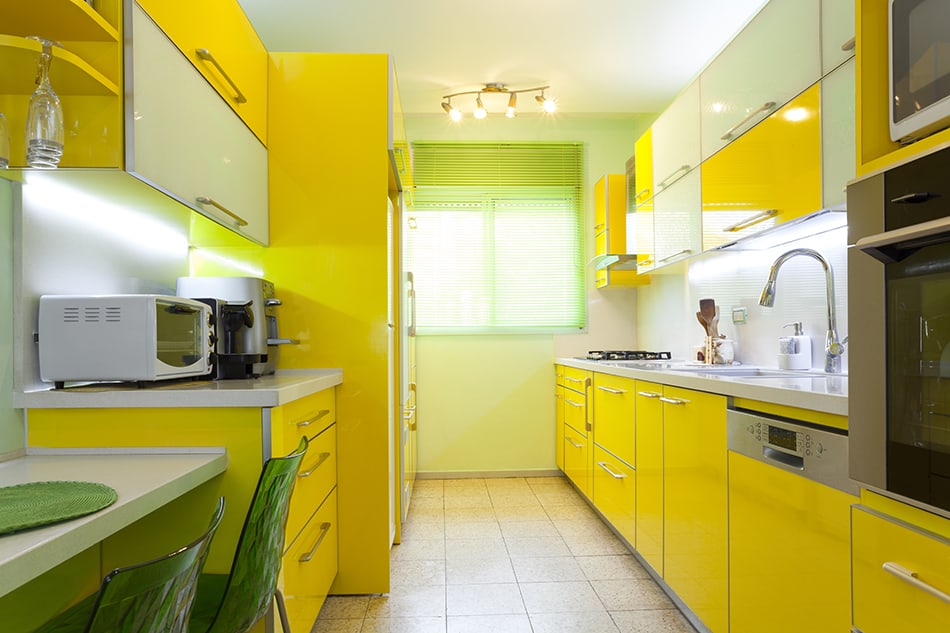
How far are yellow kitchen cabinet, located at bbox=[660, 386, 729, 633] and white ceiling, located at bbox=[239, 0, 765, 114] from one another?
2123 millimetres

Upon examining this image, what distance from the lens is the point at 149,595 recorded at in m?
0.73

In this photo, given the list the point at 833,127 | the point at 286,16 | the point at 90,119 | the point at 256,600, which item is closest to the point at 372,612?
the point at 256,600

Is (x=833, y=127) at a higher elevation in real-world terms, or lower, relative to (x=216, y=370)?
higher

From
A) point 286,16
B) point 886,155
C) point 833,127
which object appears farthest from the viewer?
point 286,16

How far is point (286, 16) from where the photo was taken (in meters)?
3.05

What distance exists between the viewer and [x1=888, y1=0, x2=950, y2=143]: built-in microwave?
1014 mm

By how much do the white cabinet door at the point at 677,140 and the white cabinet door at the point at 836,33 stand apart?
35.4 inches

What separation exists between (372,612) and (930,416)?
1.97 m

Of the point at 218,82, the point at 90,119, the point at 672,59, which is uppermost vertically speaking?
the point at 672,59

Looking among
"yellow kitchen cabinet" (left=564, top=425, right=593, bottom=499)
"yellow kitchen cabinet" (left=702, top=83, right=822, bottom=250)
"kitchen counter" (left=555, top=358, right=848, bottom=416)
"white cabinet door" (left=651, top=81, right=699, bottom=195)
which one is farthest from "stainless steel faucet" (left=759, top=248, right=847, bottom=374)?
"yellow kitchen cabinet" (left=564, top=425, right=593, bottom=499)

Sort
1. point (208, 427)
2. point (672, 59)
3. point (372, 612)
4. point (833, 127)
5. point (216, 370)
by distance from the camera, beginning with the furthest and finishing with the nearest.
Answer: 1. point (672, 59)
2. point (372, 612)
3. point (216, 370)
4. point (833, 127)
5. point (208, 427)

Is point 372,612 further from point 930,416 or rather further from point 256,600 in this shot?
point 930,416

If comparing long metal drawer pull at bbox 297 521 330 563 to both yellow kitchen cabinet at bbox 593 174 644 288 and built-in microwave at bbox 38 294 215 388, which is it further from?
yellow kitchen cabinet at bbox 593 174 644 288

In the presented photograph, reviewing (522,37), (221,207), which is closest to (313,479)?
(221,207)
